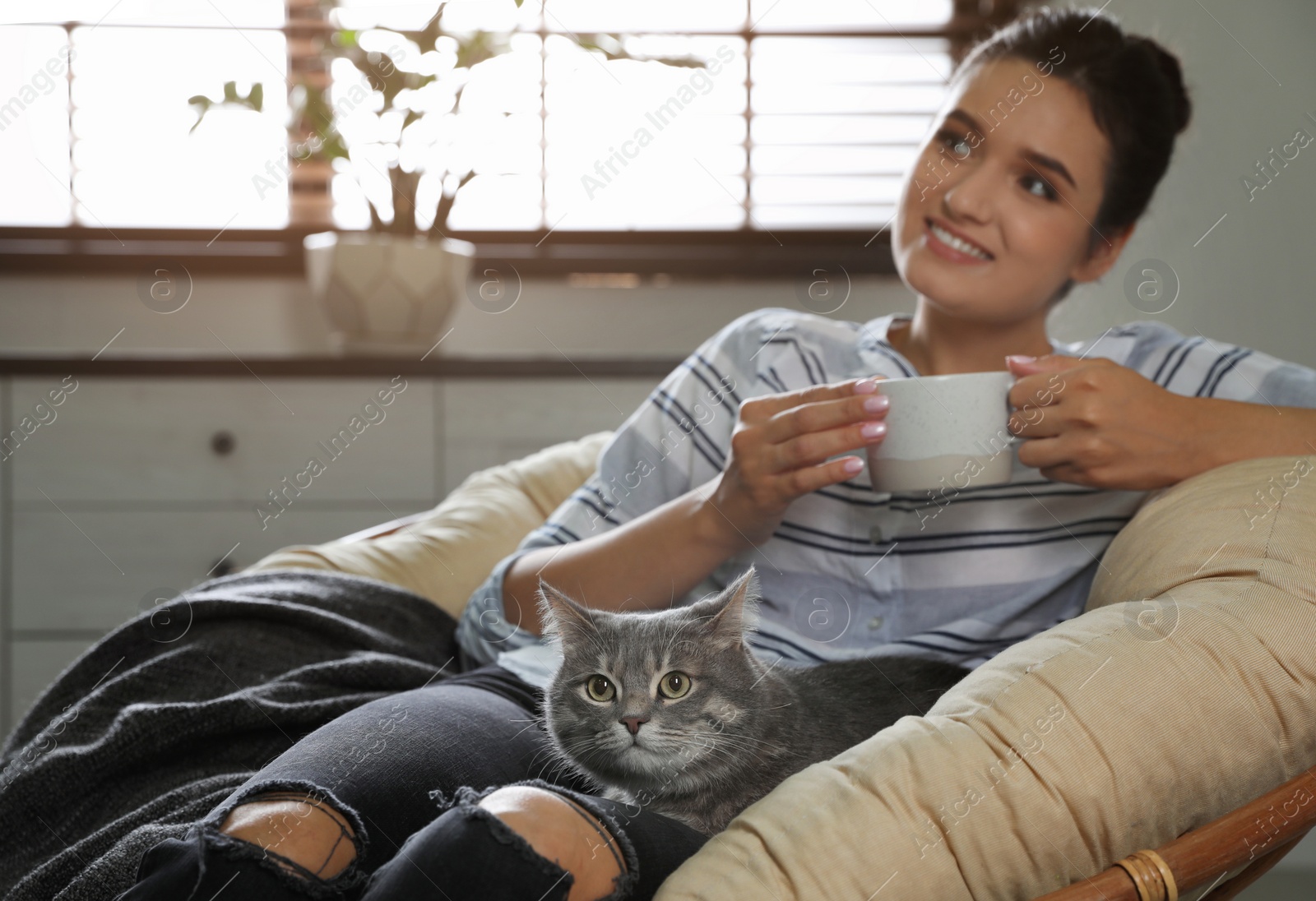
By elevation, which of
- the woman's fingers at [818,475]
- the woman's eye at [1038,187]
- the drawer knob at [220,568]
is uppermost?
the woman's eye at [1038,187]

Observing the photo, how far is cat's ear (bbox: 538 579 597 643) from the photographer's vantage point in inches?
26.4

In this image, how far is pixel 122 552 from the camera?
2.09 meters

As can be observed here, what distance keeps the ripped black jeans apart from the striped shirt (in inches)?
5.0

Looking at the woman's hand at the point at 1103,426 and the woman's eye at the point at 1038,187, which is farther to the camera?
the woman's eye at the point at 1038,187

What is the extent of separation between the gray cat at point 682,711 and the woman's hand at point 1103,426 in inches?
11.9

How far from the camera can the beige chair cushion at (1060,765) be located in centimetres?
61

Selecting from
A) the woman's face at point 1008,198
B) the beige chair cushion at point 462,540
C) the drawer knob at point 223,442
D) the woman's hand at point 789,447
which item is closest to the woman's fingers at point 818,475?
the woman's hand at point 789,447

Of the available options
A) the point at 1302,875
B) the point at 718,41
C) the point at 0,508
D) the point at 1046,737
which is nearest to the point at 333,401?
the point at 0,508

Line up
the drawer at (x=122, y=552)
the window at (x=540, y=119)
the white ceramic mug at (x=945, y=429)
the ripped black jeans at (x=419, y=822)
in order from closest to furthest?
the ripped black jeans at (x=419, y=822) → the white ceramic mug at (x=945, y=429) → the drawer at (x=122, y=552) → the window at (x=540, y=119)

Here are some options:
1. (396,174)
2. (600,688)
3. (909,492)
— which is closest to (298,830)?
(600,688)

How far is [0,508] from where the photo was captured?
2068mm

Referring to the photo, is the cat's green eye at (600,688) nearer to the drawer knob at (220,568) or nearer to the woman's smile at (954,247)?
the woman's smile at (954,247)

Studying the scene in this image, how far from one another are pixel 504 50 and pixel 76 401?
119 centimetres

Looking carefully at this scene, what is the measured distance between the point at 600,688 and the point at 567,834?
93 millimetres
